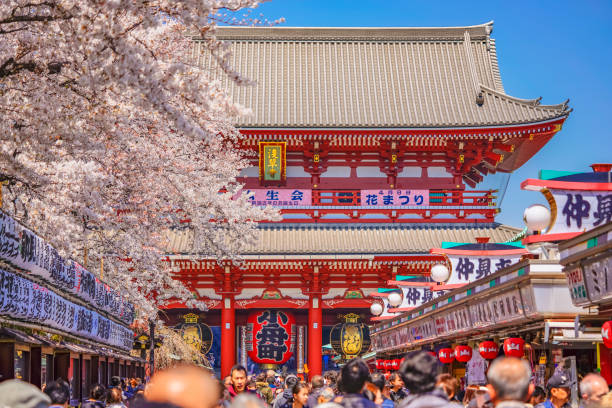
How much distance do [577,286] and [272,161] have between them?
20073 mm

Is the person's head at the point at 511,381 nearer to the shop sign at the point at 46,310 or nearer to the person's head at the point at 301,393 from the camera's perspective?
the person's head at the point at 301,393

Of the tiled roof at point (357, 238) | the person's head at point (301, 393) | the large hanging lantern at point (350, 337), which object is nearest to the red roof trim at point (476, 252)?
the person's head at point (301, 393)

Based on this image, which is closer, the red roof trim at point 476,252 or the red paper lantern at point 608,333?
the red paper lantern at point 608,333

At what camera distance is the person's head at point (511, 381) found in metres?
4.51

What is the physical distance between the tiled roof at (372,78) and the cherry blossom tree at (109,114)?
11.9m

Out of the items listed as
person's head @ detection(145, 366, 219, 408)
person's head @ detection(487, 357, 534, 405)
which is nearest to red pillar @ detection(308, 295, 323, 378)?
person's head @ detection(487, 357, 534, 405)

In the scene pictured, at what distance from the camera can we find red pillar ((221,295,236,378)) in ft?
92.7

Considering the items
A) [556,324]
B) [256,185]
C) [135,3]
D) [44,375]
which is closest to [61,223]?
[44,375]

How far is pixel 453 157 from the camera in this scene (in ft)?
95.7

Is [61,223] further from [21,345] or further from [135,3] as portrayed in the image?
[135,3]

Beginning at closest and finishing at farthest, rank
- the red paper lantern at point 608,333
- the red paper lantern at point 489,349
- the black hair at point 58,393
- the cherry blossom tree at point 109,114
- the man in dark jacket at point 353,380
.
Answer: the man in dark jacket at point 353,380 → the cherry blossom tree at point 109,114 → the black hair at point 58,393 → the red paper lantern at point 608,333 → the red paper lantern at point 489,349

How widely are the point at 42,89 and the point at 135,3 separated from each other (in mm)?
2429

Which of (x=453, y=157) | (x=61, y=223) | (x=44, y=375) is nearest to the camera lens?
(x=61, y=223)

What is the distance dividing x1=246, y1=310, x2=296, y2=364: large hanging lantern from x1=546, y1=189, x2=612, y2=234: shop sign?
19879 mm
